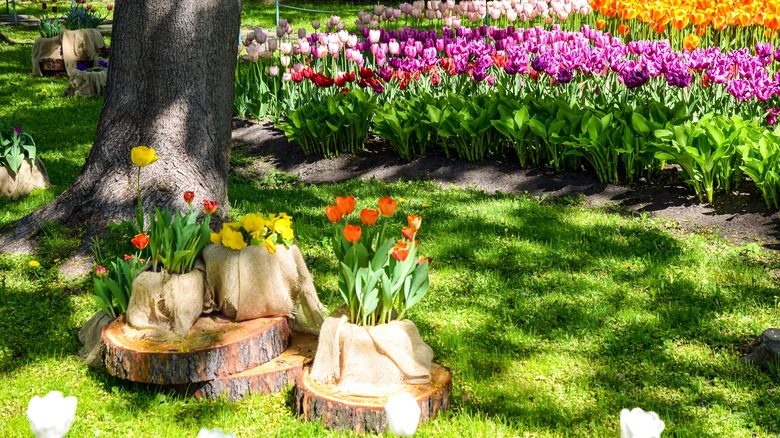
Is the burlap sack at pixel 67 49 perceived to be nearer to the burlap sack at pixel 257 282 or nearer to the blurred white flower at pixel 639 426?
the burlap sack at pixel 257 282

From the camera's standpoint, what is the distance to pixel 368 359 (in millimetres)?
3264

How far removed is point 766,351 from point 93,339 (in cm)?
295

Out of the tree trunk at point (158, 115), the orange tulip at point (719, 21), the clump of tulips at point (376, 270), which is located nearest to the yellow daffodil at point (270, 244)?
the clump of tulips at point (376, 270)

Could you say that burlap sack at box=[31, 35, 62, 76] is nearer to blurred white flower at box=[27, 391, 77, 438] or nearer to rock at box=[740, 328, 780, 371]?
rock at box=[740, 328, 780, 371]

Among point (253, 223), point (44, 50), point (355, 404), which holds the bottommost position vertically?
point (355, 404)

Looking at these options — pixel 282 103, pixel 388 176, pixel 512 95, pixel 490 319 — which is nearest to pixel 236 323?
pixel 490 319

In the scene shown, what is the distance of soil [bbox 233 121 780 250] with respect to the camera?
5.32 metres

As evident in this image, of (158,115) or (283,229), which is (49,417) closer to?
(283,229)

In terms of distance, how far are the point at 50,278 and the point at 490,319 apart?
2403 mm

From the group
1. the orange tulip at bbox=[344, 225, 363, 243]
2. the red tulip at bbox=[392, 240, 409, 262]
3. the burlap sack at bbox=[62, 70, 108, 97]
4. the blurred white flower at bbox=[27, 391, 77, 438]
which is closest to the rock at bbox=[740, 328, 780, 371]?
the red tulip at bbox=[392, 240, 409, 262]

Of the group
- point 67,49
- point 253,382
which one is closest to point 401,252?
point 253,382

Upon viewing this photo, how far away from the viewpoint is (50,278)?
475 cm

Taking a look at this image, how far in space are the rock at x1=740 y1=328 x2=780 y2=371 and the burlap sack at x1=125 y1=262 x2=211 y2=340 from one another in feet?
7.81

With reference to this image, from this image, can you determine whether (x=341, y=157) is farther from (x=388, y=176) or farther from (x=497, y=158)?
(x=497, y=158)
